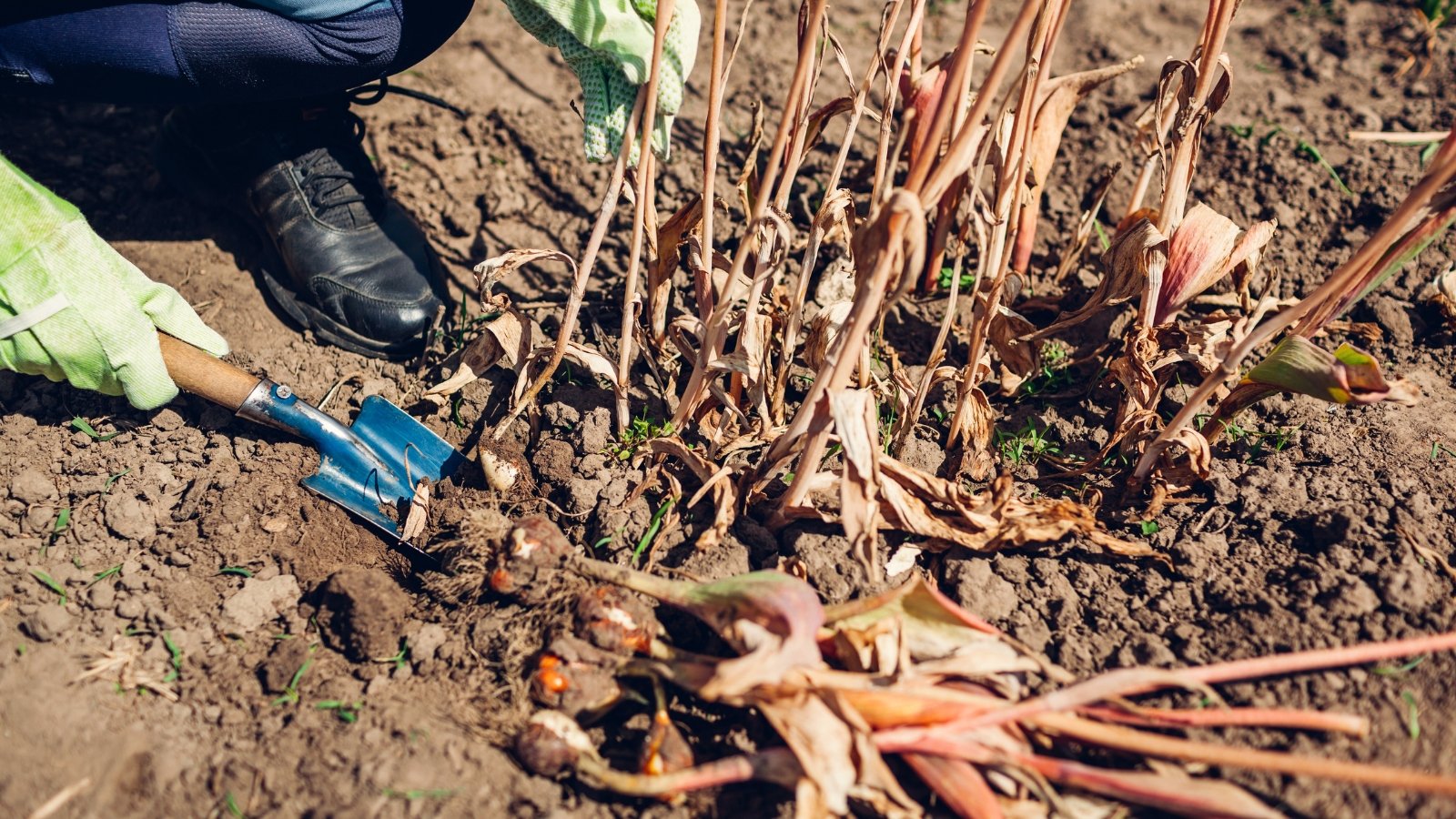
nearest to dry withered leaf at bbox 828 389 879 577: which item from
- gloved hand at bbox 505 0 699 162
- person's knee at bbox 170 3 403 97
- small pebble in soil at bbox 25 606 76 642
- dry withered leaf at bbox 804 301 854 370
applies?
dry withered leaf at bbox 804 301 854 370

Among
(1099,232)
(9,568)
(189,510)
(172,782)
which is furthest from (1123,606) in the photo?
(9,568)

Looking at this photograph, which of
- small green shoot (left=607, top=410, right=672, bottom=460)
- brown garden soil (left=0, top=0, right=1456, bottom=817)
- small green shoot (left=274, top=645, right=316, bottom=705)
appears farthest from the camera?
small green shoot (left=607, top=410, right=672, bottom=460)

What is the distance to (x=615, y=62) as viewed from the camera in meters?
1.58

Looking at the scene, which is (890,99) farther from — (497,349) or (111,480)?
(111,480)

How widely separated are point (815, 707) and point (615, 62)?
3.66 ft

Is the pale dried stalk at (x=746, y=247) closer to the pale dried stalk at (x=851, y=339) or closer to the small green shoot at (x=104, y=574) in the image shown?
the pale dried stalk at (x=851, y=339)

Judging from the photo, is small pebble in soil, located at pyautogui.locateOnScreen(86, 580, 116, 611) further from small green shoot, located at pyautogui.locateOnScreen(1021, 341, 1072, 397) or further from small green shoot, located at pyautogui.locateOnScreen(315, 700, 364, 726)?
small green shoot, located at pyautogui.locateOnScreen(1021, 341, 1072, 397)

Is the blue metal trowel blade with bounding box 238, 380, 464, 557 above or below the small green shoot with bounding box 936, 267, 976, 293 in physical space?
below

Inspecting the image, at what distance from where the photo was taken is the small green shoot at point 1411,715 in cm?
139

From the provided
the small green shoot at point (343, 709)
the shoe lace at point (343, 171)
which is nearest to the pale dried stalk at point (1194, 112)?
the shoe lace at point (343, 171)

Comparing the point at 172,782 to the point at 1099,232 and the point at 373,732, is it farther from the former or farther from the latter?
the point at 1099,232

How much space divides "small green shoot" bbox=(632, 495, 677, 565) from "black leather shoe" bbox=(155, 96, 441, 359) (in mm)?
783

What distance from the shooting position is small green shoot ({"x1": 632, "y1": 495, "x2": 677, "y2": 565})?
1720 millimetres

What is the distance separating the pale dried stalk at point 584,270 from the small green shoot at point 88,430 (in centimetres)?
81
